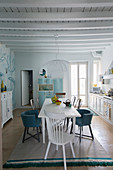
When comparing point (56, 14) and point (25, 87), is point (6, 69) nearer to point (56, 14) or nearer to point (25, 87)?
point (25, 87)

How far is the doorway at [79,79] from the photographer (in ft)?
25.5

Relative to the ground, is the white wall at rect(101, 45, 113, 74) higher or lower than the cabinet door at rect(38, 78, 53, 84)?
higher

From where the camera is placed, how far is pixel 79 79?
25.6ft

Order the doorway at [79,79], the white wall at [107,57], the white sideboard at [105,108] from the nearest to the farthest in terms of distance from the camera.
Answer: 1. the white sideboard at [105,108]
2. the white wall at [107,57]
3. the doorway at [79,79]

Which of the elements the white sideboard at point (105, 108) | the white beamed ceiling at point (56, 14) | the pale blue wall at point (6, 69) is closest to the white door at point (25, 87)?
the pale blue wall at point (6, 69)

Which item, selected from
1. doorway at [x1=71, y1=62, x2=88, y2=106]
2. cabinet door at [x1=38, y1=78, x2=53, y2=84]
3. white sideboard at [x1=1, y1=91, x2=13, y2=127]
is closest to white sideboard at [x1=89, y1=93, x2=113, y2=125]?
doorway at [x1=71, y1=62, x2=88, y2=106]

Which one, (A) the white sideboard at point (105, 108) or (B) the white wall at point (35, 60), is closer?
(A) the white sideboard at point (105, 108)

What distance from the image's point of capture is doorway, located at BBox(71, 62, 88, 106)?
25.5ft

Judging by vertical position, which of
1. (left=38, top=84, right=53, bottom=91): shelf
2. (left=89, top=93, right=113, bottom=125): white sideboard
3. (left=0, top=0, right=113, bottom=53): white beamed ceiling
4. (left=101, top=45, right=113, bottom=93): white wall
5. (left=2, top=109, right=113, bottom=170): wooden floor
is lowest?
(left=2, top=109, right=113, bottom=170): wooden floor

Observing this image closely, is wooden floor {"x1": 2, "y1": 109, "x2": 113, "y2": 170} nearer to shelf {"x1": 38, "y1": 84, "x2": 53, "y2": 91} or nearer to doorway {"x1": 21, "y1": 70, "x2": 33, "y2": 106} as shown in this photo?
shelf {"x1": 38, "y1": 84, "x2": 53, "y2": 91}

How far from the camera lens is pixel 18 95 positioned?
7523 mm

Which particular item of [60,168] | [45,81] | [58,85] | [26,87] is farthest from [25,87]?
[60,168]

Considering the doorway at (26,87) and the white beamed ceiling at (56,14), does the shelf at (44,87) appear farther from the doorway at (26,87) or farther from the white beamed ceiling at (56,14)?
the white beamed ceiling at (56,14)

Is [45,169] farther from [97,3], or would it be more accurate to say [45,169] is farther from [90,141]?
[97,3]
